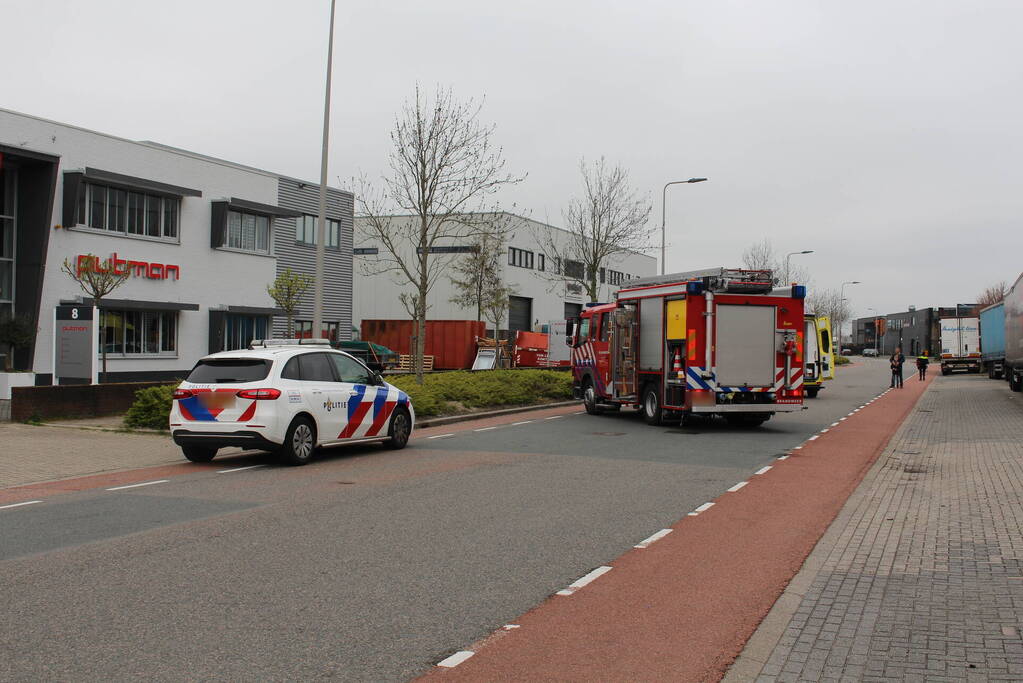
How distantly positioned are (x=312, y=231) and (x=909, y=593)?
118 feet

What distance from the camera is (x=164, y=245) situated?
101ft

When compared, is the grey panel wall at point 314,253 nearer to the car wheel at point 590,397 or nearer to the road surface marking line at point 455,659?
the car wheel at point 590,397

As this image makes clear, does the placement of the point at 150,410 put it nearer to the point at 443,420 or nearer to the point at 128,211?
the point at 443,420

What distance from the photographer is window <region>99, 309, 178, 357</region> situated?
29.1 m

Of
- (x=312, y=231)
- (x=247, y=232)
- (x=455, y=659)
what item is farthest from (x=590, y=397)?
(x=312, y=231)

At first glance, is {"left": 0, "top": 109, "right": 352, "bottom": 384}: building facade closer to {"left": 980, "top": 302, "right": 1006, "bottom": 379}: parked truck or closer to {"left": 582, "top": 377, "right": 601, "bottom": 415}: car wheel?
{"left": 582, "top": 377, "right": 601, "bottom": 415}: car wheel

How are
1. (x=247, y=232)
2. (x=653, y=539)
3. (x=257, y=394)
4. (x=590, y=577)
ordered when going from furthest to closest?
(x=247, y=232)
(x=257, y=394)
(x=653, y=539)
(x=590, y=577)

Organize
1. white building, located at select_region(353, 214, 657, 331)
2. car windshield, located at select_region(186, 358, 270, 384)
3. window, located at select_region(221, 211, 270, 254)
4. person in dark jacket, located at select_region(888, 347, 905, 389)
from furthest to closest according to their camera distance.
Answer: white building, located at select_region(353, 214, 657, 331) < person in dark jacket, located at select_region(888, 347, 905, 389) < window, located at select_region(221, 211, 270, 254) < car windshield, located at select_region(186, 358, 270, 384)

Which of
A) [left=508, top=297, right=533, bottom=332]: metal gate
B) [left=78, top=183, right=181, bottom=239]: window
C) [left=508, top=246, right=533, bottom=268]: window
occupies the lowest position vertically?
[left=508, top=297, right=533, bottom=332]: metal gate

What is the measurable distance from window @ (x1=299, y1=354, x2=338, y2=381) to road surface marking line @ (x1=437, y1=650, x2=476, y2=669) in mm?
8581

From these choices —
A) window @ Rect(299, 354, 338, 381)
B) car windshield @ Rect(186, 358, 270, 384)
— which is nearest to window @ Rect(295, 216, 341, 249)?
window @ Rect(299, 354, 338, 381)

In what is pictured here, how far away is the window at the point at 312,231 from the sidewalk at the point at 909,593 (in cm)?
3084

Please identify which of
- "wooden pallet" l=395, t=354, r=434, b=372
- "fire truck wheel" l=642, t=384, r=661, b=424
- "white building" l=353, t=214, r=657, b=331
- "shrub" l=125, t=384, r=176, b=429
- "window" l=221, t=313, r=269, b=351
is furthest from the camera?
"white building" l=353, t=214, r=657, b=331

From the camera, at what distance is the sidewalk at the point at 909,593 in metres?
4.68
